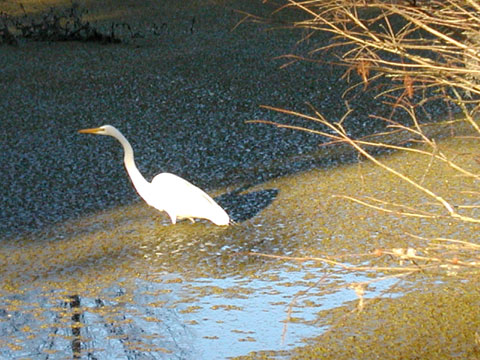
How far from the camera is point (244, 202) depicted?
4.39 metres

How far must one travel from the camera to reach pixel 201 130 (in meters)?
5.71

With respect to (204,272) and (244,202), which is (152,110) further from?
(204,272)

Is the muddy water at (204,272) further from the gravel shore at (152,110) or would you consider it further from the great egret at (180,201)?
the gravel shore at (152,110)

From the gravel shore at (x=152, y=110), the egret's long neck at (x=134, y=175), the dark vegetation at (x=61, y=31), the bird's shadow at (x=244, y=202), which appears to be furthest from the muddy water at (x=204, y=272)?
the dark vegetation at (x=61, y=31)

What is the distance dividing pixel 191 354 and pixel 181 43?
19.2 ft

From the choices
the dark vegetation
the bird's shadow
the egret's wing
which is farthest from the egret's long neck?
the dark vegetation

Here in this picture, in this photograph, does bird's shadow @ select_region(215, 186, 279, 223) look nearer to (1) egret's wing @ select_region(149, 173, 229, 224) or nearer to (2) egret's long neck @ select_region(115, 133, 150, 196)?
(1) egret's wing @ select_region(149, 173, 229, 224)

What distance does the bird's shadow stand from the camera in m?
4.23

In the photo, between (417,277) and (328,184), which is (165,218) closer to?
(328,184)

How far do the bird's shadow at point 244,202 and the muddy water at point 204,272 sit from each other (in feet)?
0.05

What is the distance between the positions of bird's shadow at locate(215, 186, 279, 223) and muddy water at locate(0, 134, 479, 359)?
0.6 inches

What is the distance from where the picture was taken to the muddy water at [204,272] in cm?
289

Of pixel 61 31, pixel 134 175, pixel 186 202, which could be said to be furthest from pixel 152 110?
pixel 61 31

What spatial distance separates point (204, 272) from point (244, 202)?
943mm
